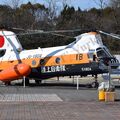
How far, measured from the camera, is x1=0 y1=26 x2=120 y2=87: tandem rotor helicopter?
33.9 metres

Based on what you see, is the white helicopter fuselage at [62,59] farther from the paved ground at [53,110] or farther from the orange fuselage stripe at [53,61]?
the paved ground at [53,110]

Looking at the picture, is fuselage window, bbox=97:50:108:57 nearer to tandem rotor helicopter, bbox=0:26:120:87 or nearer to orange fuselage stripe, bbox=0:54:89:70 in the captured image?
tandem rotor helicopter, bbox=0:26:120:87

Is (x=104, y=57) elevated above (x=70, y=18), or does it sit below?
below

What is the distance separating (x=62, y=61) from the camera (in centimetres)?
3506

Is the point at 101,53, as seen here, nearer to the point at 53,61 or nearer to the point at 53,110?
the point at 53,61

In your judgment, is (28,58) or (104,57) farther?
(28,58)

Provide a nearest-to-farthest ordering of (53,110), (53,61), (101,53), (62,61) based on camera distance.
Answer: (53,110)
(101,53)
(62,61)
(53,61)

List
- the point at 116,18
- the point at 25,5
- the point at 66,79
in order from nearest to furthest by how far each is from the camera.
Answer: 1. the point at 66,79
2. the point at 116,18
3. the point at 25,5

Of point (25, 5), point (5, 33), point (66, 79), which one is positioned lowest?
point (66, 79)

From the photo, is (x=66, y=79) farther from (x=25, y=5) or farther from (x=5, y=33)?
(x=25, y=5)

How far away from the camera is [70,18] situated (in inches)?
3671

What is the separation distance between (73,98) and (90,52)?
972cm

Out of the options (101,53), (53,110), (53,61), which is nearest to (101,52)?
(101,53)

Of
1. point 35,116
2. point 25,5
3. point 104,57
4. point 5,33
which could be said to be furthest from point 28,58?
point 25,5
